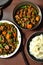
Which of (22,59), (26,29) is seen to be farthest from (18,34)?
(22,59)

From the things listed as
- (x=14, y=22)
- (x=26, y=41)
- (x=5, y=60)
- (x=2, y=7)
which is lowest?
(x=5, y=60)

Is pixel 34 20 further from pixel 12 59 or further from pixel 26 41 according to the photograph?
pixel 12 59

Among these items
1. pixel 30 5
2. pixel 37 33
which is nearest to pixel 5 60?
pixel 37 33

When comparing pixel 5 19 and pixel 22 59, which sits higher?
pixel 5 19

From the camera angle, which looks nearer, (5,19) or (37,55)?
(37,55)
